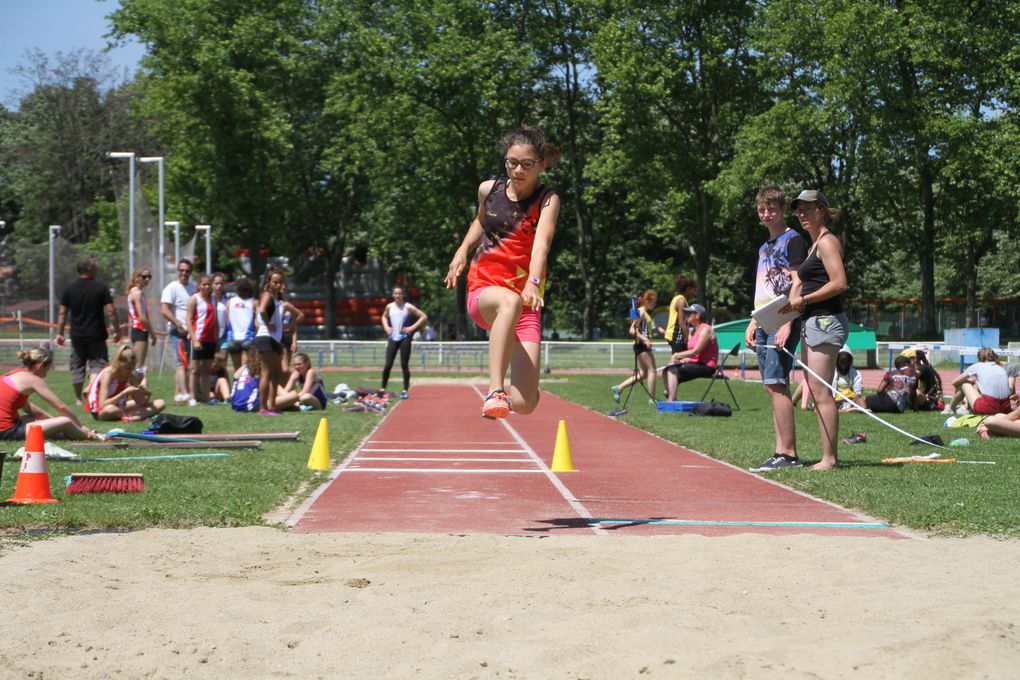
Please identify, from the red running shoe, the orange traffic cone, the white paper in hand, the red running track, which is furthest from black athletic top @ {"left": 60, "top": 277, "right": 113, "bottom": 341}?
the red running shoe

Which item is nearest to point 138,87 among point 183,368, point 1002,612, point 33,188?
point 33,188

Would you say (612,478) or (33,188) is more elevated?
(33,188)

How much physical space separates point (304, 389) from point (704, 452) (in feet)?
25.9

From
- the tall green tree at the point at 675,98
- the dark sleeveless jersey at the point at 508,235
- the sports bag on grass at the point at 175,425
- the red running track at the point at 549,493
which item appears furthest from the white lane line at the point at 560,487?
Answer: the tall green tree at the point at 675,98

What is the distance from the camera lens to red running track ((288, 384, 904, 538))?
7023 mm

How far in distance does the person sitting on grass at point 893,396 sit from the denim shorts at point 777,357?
298 inches

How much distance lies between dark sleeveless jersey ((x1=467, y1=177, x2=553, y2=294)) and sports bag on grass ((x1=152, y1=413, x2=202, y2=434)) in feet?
19.3

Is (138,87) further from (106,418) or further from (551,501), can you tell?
(551,501)

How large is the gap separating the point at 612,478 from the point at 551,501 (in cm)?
153

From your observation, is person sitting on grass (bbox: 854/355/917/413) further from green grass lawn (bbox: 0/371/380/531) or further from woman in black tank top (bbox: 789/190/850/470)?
woman in black tank top (bbox: 789/190/850/470)

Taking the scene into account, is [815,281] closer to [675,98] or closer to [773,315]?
[773,315]

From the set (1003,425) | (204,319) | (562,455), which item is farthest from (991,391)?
(204,319)

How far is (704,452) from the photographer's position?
11.7 m

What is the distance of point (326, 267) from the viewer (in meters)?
60.8
